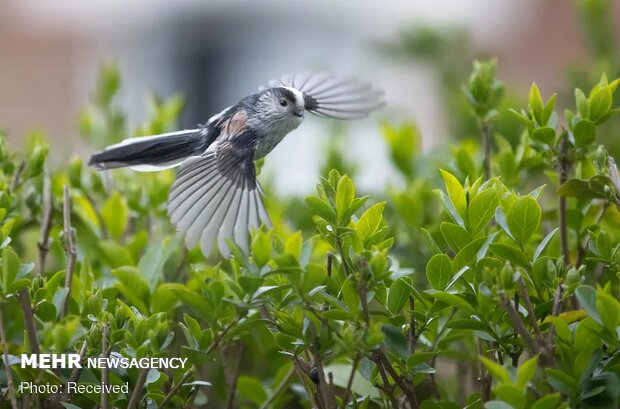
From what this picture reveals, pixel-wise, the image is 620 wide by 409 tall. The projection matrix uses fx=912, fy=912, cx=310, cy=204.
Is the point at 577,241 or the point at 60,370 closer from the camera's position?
the point at 60,370

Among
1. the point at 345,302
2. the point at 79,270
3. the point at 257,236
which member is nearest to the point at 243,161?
the point at 257,236

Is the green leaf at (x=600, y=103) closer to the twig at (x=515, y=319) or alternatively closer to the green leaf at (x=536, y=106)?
the green leaf at (x=536, y=106)

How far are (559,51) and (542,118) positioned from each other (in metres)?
6.85

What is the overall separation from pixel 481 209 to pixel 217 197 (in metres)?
0.40

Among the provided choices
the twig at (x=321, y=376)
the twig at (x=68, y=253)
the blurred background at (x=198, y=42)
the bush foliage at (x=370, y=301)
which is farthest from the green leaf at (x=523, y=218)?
the blurred background at (x=198, y=42)

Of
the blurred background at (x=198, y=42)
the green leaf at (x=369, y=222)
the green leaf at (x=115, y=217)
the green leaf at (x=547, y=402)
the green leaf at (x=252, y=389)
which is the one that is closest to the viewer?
the green leaf at (x=547, y=402)

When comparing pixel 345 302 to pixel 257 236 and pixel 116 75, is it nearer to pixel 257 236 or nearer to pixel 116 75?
pixel 257 236

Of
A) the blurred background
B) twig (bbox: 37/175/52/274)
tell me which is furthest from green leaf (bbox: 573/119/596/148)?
the blurred background

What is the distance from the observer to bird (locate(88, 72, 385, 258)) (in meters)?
1.38

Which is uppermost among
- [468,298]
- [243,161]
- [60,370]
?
[243,161]

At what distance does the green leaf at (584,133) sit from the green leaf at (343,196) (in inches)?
17.4

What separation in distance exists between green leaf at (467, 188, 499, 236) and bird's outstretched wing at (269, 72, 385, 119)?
1.21 ft

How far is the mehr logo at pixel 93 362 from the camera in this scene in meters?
1.33

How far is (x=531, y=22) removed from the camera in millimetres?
8352
